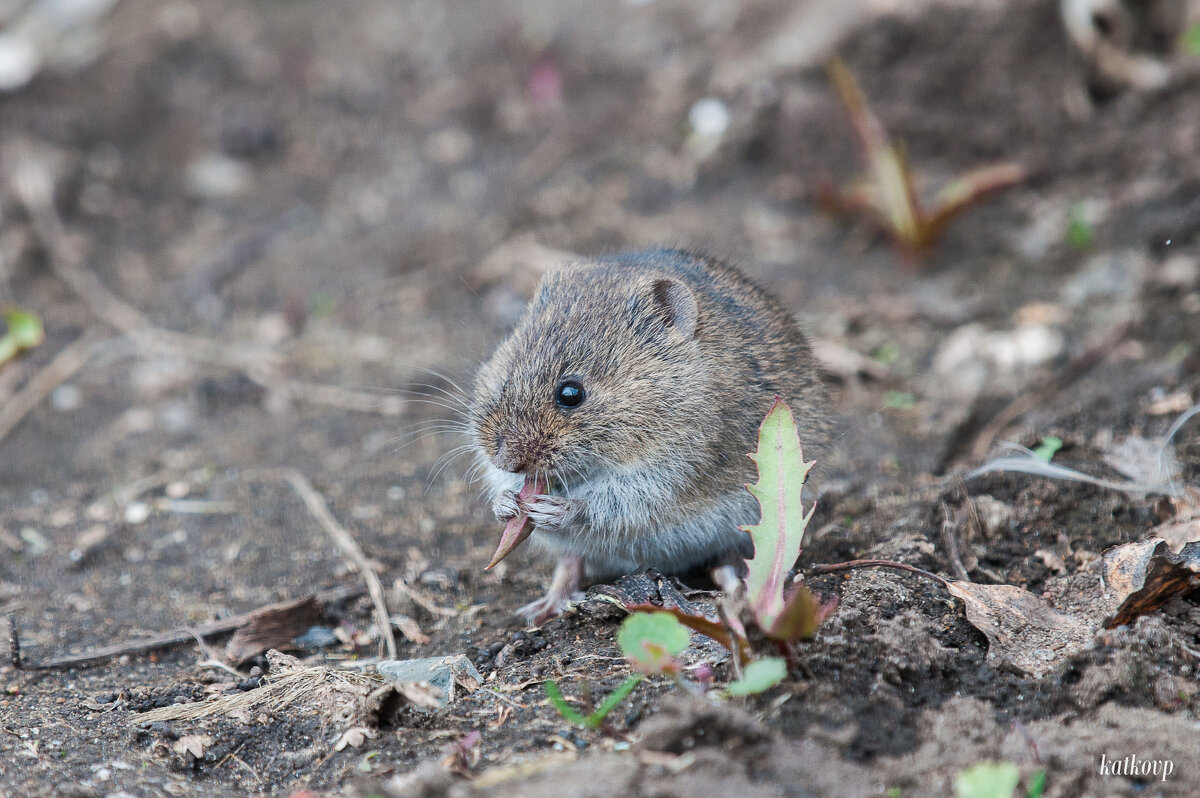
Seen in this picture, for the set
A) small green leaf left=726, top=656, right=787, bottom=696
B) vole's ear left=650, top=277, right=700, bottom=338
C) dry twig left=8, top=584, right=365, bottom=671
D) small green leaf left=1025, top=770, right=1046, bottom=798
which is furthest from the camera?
vole's ear left=650, top=277, right=700, bottom=338

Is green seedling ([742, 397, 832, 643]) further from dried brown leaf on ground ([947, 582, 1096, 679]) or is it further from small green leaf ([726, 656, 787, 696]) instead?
dried brown leaf on ground ([947, 582, 1096, 679])

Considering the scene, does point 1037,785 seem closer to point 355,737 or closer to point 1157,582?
point 1157,582

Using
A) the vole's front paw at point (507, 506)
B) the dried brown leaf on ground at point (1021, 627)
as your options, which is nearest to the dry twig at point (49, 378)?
the vole's front paw at point (507, 506)

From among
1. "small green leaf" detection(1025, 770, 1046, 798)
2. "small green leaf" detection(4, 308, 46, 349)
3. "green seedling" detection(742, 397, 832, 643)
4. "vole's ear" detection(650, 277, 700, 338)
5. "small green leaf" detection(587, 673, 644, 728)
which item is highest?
"small green leaf" detection(4, 308, 46, 349)

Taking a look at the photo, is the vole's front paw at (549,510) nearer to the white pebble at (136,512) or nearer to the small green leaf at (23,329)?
the white pebble at (136,512)

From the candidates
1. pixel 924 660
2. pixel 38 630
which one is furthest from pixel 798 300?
pixel 38 630

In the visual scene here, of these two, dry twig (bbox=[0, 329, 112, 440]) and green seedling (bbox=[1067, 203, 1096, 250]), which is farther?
green seedling (bbox=[1067, 203, 1096, 250])

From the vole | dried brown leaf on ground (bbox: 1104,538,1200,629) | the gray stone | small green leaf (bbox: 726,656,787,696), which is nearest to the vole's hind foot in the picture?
the vole
